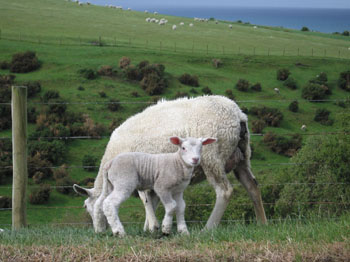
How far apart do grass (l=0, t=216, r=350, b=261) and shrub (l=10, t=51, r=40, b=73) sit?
50.2 m

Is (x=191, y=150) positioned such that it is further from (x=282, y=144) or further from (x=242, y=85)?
(x=242, y=85)

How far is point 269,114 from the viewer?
49.1 m

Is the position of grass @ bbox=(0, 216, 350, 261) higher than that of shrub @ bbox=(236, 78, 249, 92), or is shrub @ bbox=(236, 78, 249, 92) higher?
grass @ bbox=(0, 216, 350, 261)

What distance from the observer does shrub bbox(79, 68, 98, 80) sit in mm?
55469

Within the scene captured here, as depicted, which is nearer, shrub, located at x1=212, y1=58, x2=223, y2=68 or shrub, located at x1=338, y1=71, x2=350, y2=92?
shrub, located at x1=338, y1=71, x2=350, y2=92

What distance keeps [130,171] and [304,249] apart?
9.29ft

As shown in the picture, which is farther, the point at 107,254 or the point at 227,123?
the point at 227,123

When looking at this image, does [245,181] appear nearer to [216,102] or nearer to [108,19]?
[216,102]

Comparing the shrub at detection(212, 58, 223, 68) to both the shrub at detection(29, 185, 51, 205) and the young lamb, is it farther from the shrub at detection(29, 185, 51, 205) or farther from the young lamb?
the young lamb

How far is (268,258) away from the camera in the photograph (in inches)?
238

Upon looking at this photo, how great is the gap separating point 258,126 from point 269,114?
11.8ft

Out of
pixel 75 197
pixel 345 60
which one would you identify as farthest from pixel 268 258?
pixel 345 60

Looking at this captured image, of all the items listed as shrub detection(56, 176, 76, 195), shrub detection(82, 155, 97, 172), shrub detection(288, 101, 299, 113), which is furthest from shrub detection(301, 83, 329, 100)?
shrub detection(56, 176, 76, 195)

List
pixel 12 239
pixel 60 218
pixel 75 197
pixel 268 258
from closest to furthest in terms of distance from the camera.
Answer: pixel 268 258 < pixel 12 239 < pixel 60 218 < pixel 75 197
